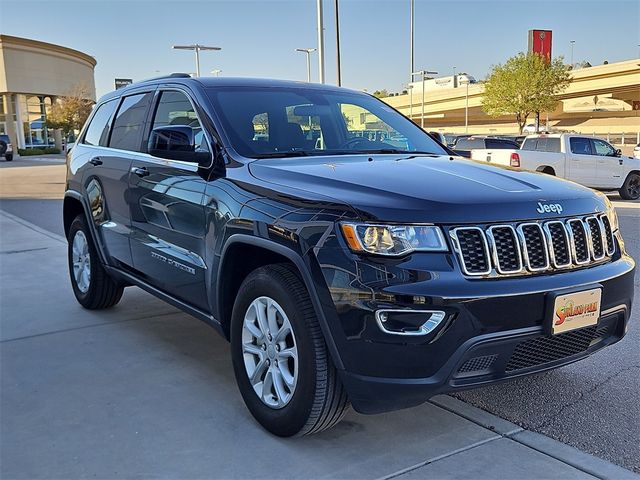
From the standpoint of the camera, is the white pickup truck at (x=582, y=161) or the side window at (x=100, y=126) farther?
the white pickup truck at (x=582, y=161)

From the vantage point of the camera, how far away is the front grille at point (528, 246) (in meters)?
2.78

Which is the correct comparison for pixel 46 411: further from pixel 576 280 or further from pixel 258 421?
pixel 576 280

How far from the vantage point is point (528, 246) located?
2.91 meters

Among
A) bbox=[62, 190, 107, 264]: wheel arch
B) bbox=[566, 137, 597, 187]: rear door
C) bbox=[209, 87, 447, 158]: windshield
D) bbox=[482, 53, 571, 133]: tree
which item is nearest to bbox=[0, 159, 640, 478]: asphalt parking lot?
bbox=[62, 190, 107, 264]: wheel arch

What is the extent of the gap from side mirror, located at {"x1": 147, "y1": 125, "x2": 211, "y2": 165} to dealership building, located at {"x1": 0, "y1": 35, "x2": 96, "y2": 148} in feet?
210

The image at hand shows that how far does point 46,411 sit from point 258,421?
1.25 m

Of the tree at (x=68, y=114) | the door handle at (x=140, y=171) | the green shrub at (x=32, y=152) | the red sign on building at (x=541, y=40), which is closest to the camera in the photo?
the door handle at (x=140, y=171)

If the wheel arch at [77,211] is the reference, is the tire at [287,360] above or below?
below

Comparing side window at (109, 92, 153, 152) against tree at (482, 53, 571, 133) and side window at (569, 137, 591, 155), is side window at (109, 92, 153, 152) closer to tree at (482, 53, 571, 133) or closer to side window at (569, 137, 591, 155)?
side window at (569, 137, 591, 155)

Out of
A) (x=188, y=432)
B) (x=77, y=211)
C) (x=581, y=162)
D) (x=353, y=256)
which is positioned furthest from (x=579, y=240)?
(x=581, y=162)

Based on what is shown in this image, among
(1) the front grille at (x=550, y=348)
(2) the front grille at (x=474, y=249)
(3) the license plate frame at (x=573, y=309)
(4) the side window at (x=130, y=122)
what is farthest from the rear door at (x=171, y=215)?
(3) the license plate frame at (x=573, y=309)

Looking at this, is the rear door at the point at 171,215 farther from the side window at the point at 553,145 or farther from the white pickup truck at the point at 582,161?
the side window at the point at 553,145

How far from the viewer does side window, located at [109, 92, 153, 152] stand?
4.74 m

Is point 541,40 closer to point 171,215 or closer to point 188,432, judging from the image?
point 171,215
